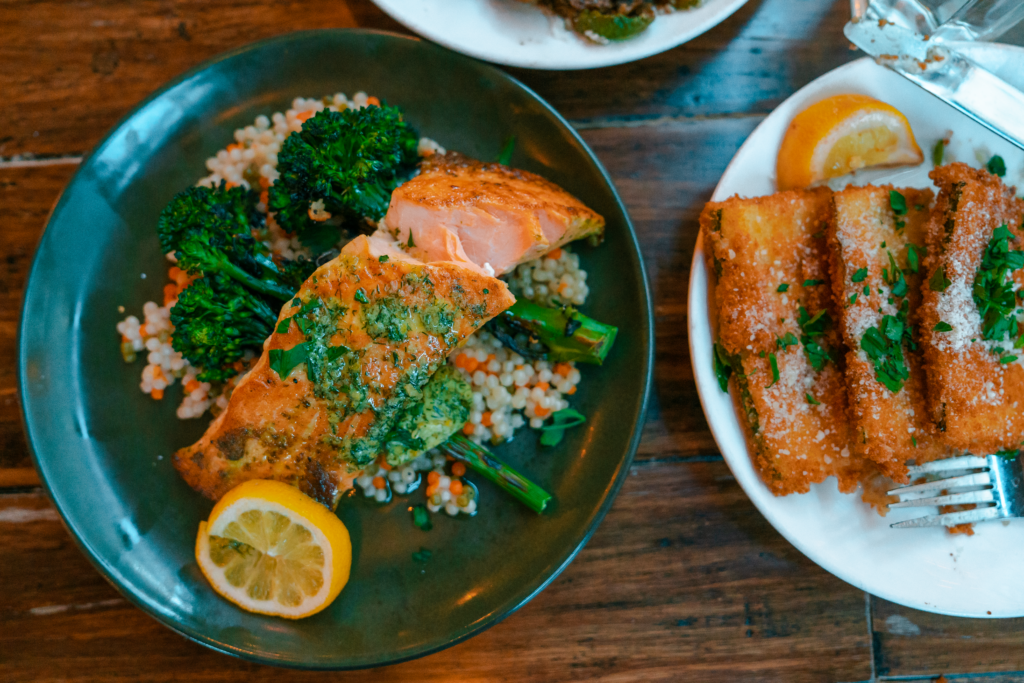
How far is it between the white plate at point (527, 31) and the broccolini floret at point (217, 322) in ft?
3.91

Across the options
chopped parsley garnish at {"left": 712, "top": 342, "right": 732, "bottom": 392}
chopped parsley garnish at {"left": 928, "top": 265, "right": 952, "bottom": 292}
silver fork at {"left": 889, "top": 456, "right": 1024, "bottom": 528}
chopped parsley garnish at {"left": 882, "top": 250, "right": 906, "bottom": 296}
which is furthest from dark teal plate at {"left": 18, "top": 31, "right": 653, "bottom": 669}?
silver fork at {"left": 889, "top": 456, "right": 1024, "bottom": 528}

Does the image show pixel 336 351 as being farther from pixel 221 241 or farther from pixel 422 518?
pixel 422 518

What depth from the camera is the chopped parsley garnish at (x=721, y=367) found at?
6.93 feet

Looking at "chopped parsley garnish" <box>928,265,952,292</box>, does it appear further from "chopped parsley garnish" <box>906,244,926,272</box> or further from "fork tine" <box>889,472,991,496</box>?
"fork tine" <box>889,472,991,496</box>

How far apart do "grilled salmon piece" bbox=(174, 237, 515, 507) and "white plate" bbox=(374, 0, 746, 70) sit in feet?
2.95

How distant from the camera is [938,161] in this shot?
7.35 ft

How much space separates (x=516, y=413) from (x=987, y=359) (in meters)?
1.62

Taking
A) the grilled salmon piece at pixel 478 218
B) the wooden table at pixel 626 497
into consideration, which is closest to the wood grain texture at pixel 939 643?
the wooden table at pixel 626 497

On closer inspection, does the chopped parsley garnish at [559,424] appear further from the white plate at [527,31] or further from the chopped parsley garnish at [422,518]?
the white plate at [527,31]

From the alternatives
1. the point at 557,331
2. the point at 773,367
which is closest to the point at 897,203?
the point at 773,367

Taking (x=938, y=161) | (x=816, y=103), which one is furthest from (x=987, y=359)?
(x=816, y=103)

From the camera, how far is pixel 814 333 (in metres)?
2.09

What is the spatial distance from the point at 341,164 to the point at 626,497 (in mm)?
1705

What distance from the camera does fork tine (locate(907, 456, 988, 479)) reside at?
2.07 metres
